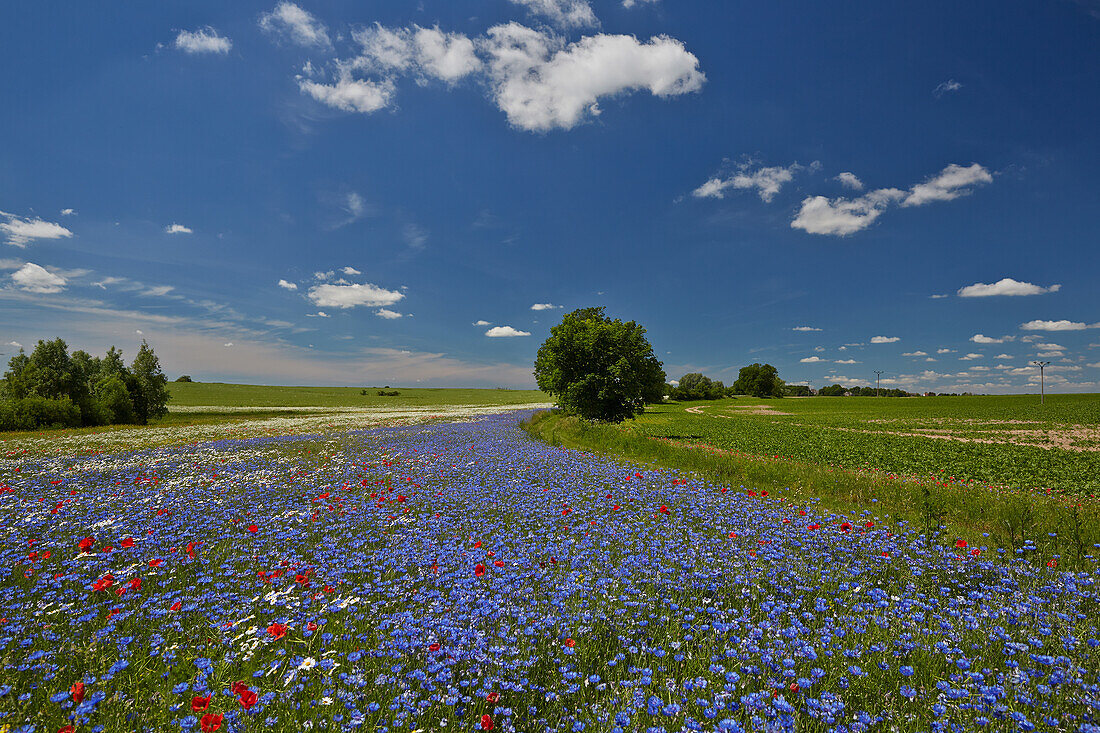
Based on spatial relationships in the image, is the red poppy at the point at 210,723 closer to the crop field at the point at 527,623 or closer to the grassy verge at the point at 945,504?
the crop field at the point at 527,623

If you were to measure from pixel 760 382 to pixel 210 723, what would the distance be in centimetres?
15316

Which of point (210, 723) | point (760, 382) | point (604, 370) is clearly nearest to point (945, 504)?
point (210, 723)

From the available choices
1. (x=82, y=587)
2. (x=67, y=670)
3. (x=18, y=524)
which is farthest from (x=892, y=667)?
(x=18, y=524)

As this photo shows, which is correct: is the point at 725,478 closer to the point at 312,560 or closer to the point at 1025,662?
the point at 1025,662

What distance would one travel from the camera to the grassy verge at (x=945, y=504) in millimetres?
7460

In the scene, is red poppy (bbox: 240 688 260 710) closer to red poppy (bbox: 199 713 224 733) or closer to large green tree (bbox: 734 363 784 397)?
red poppy (bbox: 199 713 224 733)

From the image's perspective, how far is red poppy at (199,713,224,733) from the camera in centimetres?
285

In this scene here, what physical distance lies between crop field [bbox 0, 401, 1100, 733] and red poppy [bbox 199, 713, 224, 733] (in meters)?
0.01

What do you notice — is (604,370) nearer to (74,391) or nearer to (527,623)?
(527,623)

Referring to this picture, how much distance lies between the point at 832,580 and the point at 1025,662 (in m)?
1.79

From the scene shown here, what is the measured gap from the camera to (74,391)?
39.0 meters

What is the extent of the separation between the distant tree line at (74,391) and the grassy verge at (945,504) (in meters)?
44.1

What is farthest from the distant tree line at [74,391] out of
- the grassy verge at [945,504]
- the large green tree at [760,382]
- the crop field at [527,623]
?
the large green tree at [760,382]

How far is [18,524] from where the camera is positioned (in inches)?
320
